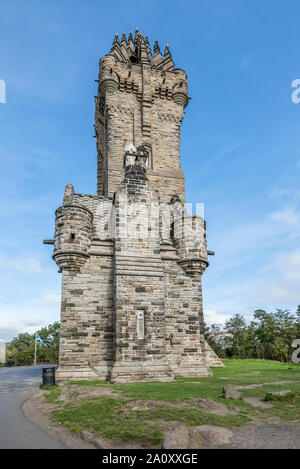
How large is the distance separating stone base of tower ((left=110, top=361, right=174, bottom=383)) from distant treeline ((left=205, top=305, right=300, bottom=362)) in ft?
94.8

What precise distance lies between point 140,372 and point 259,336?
35.7 m

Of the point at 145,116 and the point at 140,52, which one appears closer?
the point at 145,116

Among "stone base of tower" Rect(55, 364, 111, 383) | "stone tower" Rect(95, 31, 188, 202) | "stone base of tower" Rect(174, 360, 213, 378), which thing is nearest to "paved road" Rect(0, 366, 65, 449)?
"stone base of tower" Rect(55, 364, 111, 383)

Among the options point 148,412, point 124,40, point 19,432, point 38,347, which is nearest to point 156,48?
point 124,40

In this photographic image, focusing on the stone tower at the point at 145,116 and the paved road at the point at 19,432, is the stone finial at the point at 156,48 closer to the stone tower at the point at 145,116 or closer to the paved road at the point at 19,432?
the stone tower at the point at 145,116

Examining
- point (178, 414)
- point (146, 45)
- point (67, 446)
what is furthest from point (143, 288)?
point (146, 45)

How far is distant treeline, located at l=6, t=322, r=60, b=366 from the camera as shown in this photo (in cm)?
5675

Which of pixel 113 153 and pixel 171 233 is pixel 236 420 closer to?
pixel 171 233

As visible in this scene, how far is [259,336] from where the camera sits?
45.0 meters

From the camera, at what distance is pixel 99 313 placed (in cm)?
1516

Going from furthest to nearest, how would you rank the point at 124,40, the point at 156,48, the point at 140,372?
the point at 156,48, the point at 124,40, the point at 140,372

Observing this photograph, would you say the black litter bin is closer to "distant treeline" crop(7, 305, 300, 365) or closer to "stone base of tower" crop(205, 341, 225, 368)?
"stone base of tower" crop(205, 341, 225, 368)

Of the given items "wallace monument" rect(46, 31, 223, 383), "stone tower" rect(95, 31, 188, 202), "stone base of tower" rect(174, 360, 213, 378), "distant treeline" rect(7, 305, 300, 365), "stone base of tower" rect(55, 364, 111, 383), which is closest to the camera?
"stone base of tower" rect(55, 364, 111, 383)

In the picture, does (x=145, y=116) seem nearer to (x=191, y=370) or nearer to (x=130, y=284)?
(x=130, y=284)
